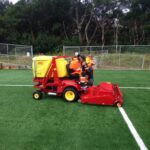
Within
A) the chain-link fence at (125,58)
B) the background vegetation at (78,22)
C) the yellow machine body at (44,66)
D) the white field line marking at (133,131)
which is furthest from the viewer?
the background vegetation at (78,22)

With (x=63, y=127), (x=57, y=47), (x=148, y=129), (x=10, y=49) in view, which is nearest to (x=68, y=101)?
(x=63, y=127)

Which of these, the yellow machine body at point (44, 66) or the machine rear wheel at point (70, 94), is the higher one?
the yellow machine body at point (44, 66)

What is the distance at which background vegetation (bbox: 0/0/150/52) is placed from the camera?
4091 cm

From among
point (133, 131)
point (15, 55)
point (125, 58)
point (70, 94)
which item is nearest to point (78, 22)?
point (15, 55)

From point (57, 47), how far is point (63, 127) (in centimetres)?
3351

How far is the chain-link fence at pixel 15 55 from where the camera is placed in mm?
22688

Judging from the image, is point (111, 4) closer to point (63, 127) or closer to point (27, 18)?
point (27, 18)

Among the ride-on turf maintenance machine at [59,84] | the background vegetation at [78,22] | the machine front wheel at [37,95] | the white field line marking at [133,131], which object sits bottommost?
the white field line marking at [133,131]

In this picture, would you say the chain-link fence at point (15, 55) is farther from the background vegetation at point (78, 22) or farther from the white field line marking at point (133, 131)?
the white field line marking at point (133, 131)

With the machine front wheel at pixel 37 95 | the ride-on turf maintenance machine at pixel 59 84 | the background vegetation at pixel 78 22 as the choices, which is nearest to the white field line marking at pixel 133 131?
the ride-on turf maintenance machine at pixel 59 84

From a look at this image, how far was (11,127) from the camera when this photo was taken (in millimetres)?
5438

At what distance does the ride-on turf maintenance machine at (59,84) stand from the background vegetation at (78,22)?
31698 mm

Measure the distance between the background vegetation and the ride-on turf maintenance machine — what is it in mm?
31698

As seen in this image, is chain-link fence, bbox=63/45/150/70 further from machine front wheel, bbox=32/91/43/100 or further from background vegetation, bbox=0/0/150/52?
background vegetation, bbox=0/0/150/52
